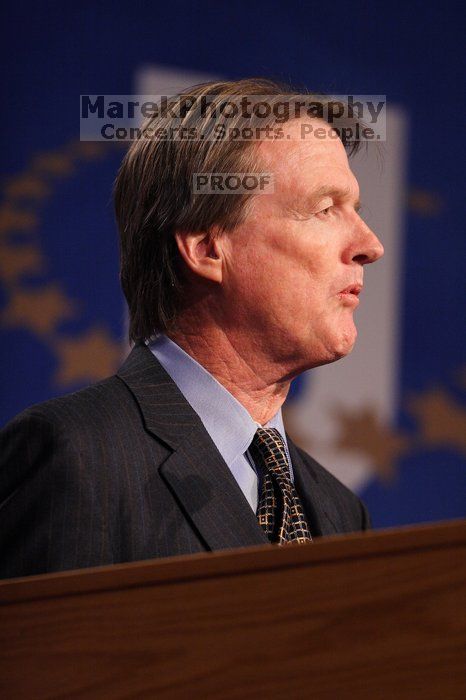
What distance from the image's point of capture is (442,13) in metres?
1.95

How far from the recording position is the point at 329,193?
1.23 m

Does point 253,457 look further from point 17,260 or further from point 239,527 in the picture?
point 17,260

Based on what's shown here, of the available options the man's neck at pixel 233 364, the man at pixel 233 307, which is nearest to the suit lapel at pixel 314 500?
the man at pixel 233 307

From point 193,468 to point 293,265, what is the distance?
0.31 m

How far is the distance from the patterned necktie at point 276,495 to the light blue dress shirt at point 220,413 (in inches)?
0.5

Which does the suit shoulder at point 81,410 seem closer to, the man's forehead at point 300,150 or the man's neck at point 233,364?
the man's neck at point 233,364

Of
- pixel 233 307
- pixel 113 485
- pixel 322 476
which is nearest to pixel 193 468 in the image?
pixel 113 485

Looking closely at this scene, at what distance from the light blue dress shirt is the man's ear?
0.36 feet

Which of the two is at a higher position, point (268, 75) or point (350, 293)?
point (268, 75)

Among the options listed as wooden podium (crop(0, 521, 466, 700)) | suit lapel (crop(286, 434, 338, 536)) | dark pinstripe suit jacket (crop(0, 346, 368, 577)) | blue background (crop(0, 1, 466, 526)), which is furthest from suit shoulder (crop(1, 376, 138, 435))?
blue background (crop(0, 1, 466, 526))

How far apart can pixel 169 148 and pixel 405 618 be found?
75 centimetres

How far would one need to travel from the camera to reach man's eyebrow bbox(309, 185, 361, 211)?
122 cm

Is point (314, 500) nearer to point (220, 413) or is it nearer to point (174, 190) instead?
point (220, 413)

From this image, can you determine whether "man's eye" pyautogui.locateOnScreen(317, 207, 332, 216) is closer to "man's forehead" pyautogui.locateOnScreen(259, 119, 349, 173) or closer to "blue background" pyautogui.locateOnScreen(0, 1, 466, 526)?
"man's forehead" pyautogui.locateOnScreen(259, 119, 349, 173)
